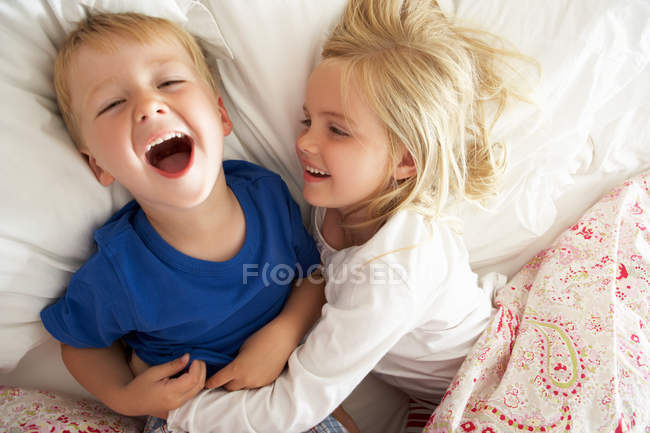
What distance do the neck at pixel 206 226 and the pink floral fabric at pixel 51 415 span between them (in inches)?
15.1

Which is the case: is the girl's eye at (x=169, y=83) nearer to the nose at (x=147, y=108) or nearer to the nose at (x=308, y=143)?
the nose at (x=147, y=108)

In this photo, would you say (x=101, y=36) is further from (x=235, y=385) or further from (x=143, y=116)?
(x=235, y=385)

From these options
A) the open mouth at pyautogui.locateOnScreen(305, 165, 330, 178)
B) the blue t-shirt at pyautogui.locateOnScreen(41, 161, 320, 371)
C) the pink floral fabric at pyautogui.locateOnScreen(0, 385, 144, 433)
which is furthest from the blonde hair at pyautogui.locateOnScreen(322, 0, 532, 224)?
the pink floral fabric at pyautogui.locateOnScreen(0, 385, 144, 433)

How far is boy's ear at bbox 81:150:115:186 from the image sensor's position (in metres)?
0.82

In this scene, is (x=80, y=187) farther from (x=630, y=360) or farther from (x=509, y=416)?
(x=630, y=360)

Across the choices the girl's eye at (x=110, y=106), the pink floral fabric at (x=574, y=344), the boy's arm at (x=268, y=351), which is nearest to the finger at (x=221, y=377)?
the boy's arm at (x=268, y=351)

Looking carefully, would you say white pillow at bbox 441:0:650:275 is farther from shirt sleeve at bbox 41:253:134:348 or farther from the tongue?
shirt sleeve at bbox 41:253:134:348

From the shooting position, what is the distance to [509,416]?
82 cm

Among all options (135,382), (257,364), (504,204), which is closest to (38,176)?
(135,382)

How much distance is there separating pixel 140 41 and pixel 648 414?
1140 mm

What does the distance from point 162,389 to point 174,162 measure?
43 cm

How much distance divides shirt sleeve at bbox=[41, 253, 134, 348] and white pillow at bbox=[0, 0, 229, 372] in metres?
0.04

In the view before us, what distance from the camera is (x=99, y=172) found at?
823 millimetres

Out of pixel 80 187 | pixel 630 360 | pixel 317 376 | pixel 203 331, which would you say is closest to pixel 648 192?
pixel 630 360
